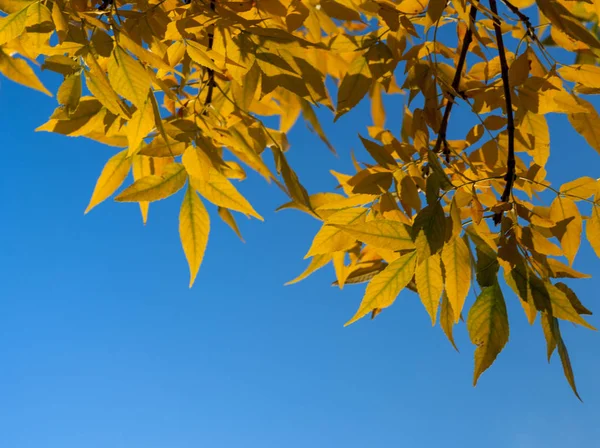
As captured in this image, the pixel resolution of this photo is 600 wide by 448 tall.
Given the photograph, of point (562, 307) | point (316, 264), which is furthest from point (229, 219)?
point (562, 307)

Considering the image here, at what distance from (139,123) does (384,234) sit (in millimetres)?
283

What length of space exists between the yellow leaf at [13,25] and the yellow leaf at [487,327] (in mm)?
528

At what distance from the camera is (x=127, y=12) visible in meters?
0.65

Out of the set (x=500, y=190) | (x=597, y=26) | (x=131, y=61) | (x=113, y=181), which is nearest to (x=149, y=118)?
(x=131, y=61)

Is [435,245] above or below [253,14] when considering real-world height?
below

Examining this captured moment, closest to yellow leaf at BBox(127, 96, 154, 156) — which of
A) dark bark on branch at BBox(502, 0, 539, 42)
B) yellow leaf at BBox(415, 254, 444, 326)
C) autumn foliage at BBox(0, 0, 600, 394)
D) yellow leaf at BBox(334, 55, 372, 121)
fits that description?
autumn foliage at BBox(0, 0, 600, 394)

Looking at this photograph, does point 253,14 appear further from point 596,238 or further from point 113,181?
point 596,238

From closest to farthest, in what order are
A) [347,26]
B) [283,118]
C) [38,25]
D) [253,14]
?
[38,25] < [253,14] < [283,118] < [347,26]

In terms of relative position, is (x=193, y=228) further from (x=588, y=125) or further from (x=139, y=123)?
(x=588, y=125)

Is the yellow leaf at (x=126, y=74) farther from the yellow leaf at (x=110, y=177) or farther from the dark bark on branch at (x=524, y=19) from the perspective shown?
the dark bark on branch at (x=524, y=19)

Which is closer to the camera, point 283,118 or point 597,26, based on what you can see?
point 597,26

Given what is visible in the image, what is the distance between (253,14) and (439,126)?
0.87 ft

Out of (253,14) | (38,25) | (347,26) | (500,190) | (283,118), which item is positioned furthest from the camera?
(347,26)

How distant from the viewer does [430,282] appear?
66 cm
